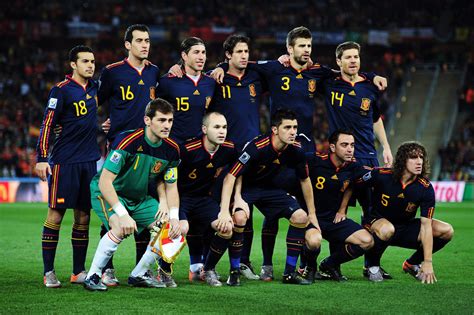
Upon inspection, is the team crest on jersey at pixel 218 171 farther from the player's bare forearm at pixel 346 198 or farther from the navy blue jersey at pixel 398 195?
the navy blue jersey at pixel 398 195

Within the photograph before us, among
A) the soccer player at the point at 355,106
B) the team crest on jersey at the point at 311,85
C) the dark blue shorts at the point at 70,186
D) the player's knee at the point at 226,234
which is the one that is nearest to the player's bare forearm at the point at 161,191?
the player's knee at the point at 226,234

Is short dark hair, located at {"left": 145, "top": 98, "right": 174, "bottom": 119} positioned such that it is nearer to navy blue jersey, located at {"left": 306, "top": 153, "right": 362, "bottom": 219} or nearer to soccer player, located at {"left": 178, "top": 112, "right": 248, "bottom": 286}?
soccer player, located at {"left": 178, "top": 112, "right": 248, "bottom": 286}

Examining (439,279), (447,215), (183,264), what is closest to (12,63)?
(447,215)

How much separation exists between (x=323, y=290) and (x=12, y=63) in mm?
26817

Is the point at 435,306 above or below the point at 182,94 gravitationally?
below

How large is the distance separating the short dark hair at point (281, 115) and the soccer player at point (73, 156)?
6.00ft

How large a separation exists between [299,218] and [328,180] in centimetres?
71

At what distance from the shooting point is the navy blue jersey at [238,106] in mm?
9094

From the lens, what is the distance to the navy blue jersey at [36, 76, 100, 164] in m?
8.24

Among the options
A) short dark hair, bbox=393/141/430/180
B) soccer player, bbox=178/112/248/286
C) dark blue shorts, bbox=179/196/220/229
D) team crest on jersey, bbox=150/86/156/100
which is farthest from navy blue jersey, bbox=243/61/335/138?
dark blue shorts, bbox=179/196/220/229

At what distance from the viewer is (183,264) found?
10094mm

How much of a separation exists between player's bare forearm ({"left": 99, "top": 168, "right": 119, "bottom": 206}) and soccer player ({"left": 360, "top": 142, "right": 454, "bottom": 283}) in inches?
109

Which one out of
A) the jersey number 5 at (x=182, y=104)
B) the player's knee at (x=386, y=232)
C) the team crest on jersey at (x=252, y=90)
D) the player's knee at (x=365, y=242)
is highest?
the team crest on jersey at (x=252, y=90)

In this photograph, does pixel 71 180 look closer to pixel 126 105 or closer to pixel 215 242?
pixel 126 105
